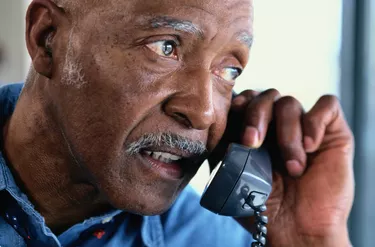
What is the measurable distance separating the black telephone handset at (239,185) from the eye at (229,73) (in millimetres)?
148

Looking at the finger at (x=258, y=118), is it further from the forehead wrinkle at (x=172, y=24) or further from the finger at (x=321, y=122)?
the forehead wrinkle at (x=172, y=24)

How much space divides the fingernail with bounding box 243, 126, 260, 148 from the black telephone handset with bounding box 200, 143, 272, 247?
0.01m

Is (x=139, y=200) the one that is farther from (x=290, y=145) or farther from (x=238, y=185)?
(x=290, y=145)

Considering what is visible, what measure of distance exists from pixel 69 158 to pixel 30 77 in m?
0.22

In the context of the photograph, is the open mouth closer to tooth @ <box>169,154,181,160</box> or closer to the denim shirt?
tooth @ <box>169,154,181,160</box>

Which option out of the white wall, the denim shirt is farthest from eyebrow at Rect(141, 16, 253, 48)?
the white wall

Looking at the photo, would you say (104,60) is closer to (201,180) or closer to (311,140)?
(311,140)

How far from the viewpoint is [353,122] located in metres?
1.48

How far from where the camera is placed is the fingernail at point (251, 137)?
3.56 feet

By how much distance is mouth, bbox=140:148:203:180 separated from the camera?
99 centimetres

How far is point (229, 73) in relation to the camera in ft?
3.66

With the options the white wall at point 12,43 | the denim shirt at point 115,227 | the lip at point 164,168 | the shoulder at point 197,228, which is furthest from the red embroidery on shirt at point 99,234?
the white wall at point 12,43

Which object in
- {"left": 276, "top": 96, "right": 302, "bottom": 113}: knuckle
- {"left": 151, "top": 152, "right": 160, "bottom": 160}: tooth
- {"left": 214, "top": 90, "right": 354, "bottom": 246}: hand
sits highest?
{"left": 276, "top": 96, "right": 302, "bottom": 113}: knuckle

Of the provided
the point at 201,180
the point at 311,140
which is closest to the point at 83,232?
the point at 311,140
